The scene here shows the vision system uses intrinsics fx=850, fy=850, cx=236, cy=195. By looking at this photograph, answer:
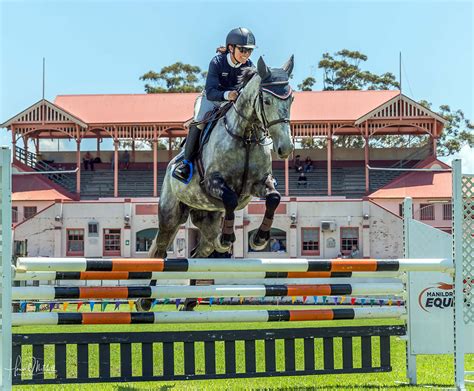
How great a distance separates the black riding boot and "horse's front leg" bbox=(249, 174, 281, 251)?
40.1 inches

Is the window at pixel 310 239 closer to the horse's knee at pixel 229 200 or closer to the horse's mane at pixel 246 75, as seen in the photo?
the horse's mane at pixel 246 75

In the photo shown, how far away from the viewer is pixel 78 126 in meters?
40.4

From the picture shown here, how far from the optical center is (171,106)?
4269 cm

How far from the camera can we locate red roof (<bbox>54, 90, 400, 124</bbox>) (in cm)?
4081

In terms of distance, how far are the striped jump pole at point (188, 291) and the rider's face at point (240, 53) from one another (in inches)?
81.6

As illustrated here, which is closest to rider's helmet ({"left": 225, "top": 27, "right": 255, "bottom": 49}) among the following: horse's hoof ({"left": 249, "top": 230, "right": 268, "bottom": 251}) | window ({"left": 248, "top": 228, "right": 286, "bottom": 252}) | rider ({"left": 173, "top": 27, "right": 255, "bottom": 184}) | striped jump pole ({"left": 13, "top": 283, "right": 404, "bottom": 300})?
rider ({"left": 173, "top": 27, "right": 255, "bottom": 184})

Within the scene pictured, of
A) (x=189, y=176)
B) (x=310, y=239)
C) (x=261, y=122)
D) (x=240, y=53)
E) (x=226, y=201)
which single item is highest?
(x=240, y=53)

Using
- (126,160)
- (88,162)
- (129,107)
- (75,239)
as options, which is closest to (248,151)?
(75,239)

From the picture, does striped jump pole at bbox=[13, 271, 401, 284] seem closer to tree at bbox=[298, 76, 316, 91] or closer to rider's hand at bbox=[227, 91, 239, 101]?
rider's hand at bbox=[227, 91, 239, 101]

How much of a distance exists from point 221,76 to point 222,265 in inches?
98.0

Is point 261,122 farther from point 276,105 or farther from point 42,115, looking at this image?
point 42,115

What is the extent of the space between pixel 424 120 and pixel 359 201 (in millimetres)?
6020

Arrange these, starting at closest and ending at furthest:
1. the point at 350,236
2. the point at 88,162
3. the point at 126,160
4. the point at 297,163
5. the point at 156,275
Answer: the point at 156,275, the point at 350,236, the point at 297,163, the point at 88,162, the point at 126,160

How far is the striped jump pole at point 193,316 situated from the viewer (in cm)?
589
